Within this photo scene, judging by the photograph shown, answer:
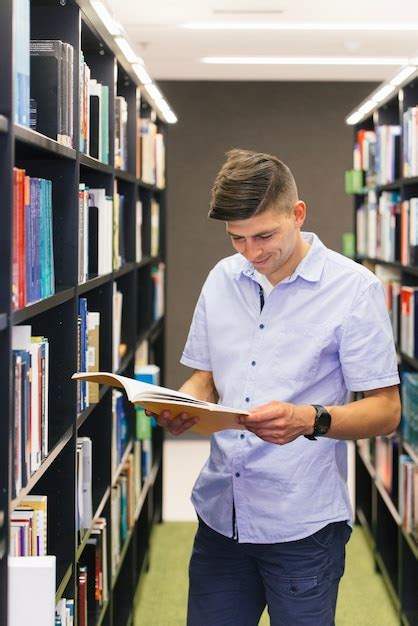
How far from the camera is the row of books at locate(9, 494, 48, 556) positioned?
2252 mm

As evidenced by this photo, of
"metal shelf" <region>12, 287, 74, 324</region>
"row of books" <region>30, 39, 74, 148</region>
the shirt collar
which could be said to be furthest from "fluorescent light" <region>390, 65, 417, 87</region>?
"metal shelf" <region>12, 287, 74, 324</region>

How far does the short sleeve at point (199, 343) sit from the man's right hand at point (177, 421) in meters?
0.36

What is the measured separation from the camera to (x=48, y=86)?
246 cm

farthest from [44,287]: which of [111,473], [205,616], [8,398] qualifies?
[111,473]

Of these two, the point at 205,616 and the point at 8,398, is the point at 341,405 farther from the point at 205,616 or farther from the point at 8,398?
the point at 8,398

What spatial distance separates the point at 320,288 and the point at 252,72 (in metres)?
5.88

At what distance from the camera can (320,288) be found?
8.17 feet

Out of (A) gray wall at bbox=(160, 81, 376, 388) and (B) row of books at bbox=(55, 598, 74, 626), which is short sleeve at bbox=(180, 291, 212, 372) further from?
(A) gray wall at bbox=(160, 81, 376, 388)

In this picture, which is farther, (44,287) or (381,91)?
(381,91)

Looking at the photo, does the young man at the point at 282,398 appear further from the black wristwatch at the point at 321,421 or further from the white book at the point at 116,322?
the white book at the point at 116,322

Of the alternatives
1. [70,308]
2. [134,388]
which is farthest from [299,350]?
[70,308]

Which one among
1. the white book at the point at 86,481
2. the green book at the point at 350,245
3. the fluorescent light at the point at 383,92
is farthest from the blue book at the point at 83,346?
the green book at the point at 350,245

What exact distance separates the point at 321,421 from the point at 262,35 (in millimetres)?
5160

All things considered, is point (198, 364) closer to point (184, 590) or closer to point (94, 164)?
point (94, 164)
